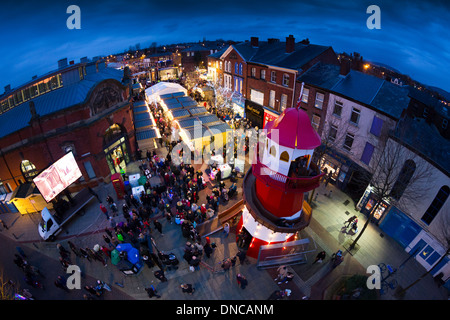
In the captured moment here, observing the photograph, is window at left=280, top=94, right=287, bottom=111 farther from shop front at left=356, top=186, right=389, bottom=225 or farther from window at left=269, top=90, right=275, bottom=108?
shop front at left=356, top=186, right=389, bottom=225

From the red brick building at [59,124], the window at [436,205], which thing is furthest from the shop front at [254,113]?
the window at [436,205]

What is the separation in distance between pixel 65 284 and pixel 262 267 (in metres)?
12.2

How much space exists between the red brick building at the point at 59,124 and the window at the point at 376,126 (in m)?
22.6

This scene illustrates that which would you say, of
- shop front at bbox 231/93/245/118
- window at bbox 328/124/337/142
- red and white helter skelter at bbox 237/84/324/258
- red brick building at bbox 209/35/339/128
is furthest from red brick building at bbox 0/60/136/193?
window at bbox 328/124/337/142

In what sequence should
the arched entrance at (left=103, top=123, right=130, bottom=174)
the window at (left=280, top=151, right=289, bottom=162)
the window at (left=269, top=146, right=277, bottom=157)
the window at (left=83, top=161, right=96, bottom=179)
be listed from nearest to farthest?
1. the window at (left=280, top=151, right=289, bottom=162)
2. the window at (left=269, top=146, right=277, bottom=157)
3. the window at (left=83, top=161, right=96, bottom=179)
4. the arched entrance at (left=103, top=123, right=130, bottom=174)

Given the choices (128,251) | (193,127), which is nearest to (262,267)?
(128,251)

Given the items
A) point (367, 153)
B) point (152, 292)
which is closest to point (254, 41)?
point (367, 153)

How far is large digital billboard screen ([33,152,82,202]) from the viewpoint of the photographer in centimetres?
1509

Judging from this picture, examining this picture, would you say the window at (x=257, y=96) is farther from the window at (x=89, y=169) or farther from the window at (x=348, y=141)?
the window at (x=89, y=169)

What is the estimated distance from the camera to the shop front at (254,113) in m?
29.2

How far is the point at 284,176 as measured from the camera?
9.35 meters

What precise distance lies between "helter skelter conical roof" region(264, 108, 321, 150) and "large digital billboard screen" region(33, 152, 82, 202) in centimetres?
1678

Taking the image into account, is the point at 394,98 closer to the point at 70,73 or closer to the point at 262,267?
the point at 262,267

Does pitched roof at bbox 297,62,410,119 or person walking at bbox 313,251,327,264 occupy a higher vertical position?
pitched roof at bbox 297,62,410,119
